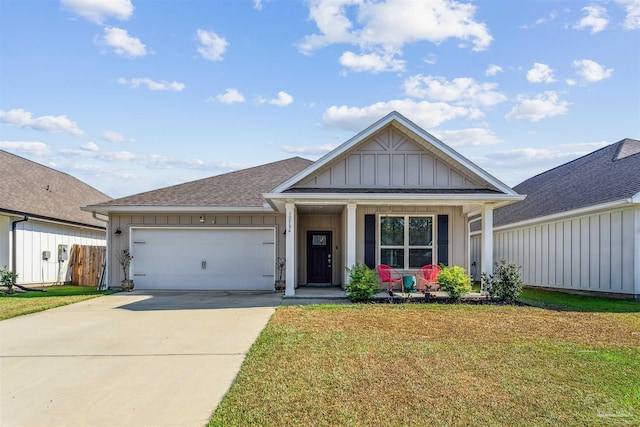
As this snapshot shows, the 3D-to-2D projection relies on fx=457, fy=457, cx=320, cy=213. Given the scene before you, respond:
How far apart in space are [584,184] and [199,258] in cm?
1333

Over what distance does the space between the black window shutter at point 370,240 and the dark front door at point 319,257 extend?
2743 mm

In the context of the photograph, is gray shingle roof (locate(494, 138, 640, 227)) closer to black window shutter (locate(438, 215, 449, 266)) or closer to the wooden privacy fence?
black window shutter (locate(438, 215, 449, 266))

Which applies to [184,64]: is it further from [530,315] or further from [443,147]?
[530,315]

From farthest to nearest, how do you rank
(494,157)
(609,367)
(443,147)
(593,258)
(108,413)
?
(494,157) → (593,258) → (443,147) → (609,367) → (108,413)

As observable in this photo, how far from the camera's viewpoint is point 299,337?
7020 millimetres

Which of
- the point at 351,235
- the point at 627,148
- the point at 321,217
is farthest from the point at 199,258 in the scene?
the point at 627,148

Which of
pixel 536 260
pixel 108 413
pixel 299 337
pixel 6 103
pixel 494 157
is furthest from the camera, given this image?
pixel 494 157

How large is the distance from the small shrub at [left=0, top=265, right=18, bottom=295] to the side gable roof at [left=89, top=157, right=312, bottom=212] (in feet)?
10.2

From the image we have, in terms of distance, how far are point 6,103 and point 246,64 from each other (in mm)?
7847

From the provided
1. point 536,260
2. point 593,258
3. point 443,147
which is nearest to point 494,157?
point 536,260

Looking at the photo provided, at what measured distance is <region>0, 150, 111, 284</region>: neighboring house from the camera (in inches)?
586

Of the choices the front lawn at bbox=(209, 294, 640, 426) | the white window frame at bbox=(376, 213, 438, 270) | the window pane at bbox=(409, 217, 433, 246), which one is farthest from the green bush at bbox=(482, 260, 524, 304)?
the front lawn at bbox=(209, 294, 640, 426)

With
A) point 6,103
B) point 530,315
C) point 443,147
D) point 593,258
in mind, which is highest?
point 6,103

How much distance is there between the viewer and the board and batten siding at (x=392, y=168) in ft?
39.6
